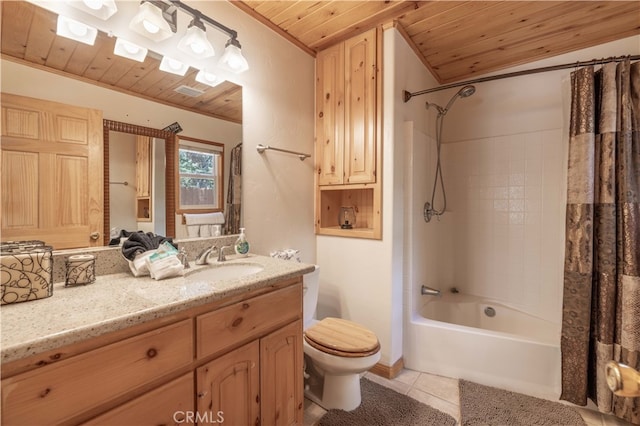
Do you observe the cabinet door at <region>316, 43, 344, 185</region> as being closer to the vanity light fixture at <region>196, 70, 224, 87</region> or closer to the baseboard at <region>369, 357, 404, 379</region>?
the vanity light fixture at <region>196, 70, 224, 87</region>

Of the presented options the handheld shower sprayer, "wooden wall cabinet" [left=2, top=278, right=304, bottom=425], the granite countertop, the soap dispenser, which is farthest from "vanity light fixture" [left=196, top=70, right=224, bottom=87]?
the handheld shower sprayer

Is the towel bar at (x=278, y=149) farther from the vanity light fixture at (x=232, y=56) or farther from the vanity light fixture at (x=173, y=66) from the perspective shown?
→ the vanity light fixture at (x=173, y=66)

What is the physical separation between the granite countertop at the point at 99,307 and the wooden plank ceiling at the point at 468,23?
1683 mm

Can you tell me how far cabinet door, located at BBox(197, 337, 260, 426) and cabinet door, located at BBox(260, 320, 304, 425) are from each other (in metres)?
0.04

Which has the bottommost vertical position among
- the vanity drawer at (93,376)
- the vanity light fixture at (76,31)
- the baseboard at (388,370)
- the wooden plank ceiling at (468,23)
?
the baseboard at (388,370)

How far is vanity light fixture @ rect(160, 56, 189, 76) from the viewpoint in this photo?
4.48ft

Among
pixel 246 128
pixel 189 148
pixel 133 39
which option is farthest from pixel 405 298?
pixel 133 39

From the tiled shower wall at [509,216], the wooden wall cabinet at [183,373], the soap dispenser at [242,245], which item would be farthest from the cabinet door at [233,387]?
the tiled shower wall at [509,216]

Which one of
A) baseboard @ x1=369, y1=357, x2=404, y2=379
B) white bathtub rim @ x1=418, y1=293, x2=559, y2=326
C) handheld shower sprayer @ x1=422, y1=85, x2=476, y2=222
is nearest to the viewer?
baseboard @ x1=369, y1=357, x2=404, y2=379

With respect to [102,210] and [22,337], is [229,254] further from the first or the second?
[22,337]

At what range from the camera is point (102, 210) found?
1.18m

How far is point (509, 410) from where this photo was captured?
5.12ft

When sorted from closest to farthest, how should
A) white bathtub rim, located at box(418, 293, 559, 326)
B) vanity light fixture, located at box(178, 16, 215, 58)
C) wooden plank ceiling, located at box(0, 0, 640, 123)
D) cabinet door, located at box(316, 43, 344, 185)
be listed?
wooden plank ceiling, located at box(0, 0, 640, 123) → vanity light fixture, located at box(178, 16, 215, 58) → cabinet door, located at box(316, 43, 344, 185) → white bathtub rim, located at box(418, 293, 559, 326)

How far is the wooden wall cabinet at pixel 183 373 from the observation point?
65 cm
